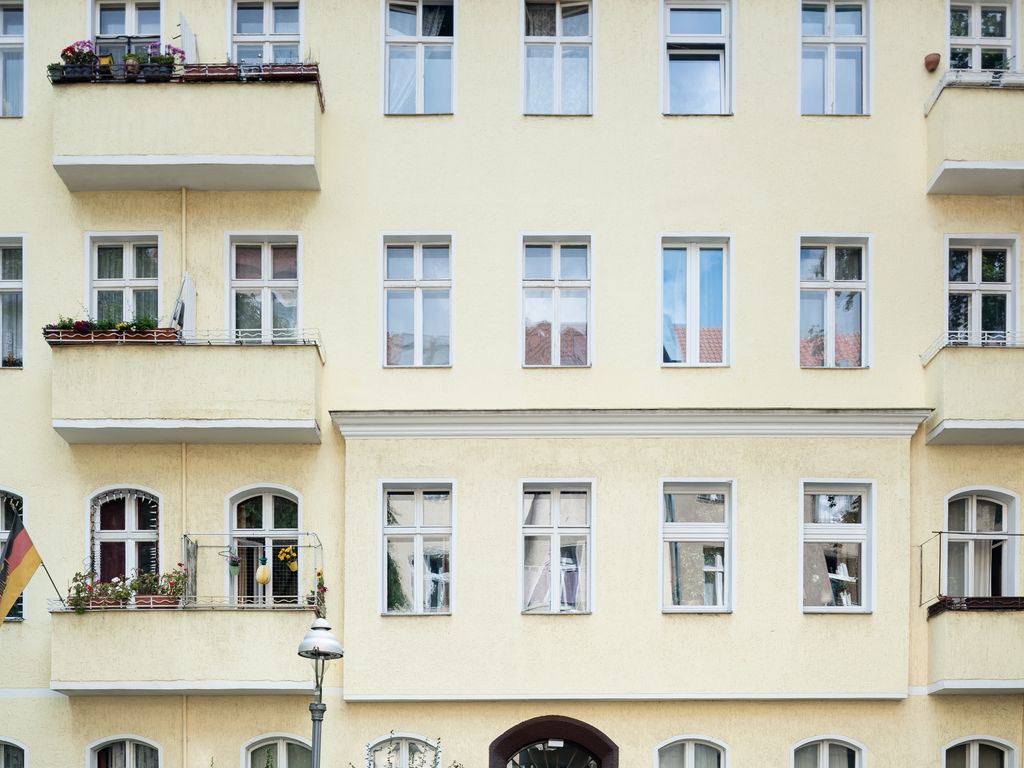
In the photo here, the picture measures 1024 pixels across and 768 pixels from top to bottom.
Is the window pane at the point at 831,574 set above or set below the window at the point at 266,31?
below

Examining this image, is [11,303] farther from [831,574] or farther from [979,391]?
[979,391]

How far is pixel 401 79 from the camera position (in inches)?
816

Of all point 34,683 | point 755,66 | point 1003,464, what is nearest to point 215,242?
point 34,683

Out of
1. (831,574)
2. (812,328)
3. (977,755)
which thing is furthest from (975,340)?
(977,755)

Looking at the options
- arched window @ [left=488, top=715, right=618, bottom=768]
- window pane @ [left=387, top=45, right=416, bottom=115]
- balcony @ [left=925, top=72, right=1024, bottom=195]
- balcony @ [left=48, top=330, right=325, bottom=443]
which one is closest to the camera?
balcony @ [left=48, top=330, right=325, bottom=443]

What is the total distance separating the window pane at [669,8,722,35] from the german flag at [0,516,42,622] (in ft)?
33.8

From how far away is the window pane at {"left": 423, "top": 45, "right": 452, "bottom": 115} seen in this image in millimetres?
20641

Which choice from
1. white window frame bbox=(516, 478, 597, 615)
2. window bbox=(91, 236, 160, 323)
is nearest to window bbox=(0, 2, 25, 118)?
window bbox=(91, 236, 160, 323)

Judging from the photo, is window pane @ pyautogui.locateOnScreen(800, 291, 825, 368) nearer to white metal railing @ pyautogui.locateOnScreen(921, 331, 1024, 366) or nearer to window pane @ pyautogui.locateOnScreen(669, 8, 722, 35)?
white metal railing @ pyautogui.locateOnScreen(921, 331, 1024, 366)

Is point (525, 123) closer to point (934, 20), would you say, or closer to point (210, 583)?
point (934, 20)

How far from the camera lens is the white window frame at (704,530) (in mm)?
19734

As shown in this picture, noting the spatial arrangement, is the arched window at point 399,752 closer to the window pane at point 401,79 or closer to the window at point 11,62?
the window pane at point 401,79

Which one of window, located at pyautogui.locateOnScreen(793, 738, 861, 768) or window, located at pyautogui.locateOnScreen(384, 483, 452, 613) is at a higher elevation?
window, located at pyautogui.locateOnScreen(384, 483, 452, 613)

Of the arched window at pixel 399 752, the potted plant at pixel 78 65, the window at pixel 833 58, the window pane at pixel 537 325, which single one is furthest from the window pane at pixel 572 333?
the potted plant at pixel 78 65
